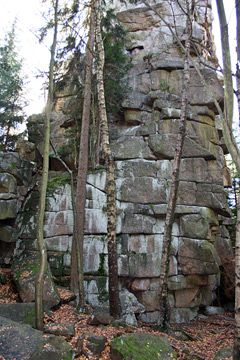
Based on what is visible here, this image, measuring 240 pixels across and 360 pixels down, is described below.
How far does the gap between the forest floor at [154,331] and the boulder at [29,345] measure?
478 millimetres

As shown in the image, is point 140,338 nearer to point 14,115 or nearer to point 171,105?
point 171,105

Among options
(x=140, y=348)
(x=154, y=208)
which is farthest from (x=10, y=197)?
(x=140, y=348)

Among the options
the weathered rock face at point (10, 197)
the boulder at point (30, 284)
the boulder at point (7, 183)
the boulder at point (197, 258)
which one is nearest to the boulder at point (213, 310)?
the boulder at point (197, 258)

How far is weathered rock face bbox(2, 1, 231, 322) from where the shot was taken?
1106 centimetres

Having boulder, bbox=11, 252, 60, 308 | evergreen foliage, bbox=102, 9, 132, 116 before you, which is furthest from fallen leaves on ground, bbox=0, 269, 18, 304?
evergreen foliage, bbox=102, 9, 132, 116

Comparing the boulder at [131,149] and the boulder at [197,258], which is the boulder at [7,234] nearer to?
the boulder at [131,149]

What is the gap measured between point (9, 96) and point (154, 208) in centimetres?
1097

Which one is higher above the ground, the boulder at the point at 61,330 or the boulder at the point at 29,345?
the boulder at the point at 29,345

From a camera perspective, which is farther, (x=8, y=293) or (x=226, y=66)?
(x=8, y=293)

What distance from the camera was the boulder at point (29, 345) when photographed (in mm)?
4789

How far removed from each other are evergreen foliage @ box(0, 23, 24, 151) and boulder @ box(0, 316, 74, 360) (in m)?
12.2

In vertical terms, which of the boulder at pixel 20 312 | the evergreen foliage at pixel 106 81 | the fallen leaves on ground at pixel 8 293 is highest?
the evergreen foliage at pixel 106 81

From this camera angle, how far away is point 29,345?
16.6ft

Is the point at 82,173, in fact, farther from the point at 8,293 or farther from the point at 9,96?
the point at 9,96
